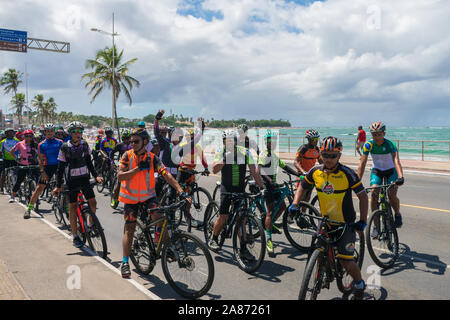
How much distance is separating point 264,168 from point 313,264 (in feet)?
10.5

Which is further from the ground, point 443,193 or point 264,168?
point 264,168

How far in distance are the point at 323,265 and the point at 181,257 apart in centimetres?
167

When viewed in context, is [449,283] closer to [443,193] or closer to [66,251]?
[66,251]

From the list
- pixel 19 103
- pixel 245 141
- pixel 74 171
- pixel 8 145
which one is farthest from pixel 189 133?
pixel 19 103

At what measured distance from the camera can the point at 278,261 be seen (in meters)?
5.65

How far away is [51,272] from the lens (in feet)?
16.0

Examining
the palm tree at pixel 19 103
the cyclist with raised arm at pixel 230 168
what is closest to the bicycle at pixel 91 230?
the cyclist with raised arm at pixel 230 168

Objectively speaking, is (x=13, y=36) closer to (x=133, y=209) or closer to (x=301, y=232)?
(x=133, y=209)

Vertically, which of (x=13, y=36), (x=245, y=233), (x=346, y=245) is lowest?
(x=245, y=233)

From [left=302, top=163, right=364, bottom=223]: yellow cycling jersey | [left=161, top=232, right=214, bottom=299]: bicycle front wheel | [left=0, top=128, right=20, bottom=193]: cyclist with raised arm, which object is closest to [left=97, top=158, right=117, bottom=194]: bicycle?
[left=0, top=128, right=20, bottom=193]: cyclist with raised arm

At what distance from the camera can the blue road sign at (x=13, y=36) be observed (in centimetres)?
2881

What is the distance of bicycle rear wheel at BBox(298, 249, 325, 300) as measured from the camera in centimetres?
350

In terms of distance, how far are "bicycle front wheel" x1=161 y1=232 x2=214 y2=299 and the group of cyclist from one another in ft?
1.75
